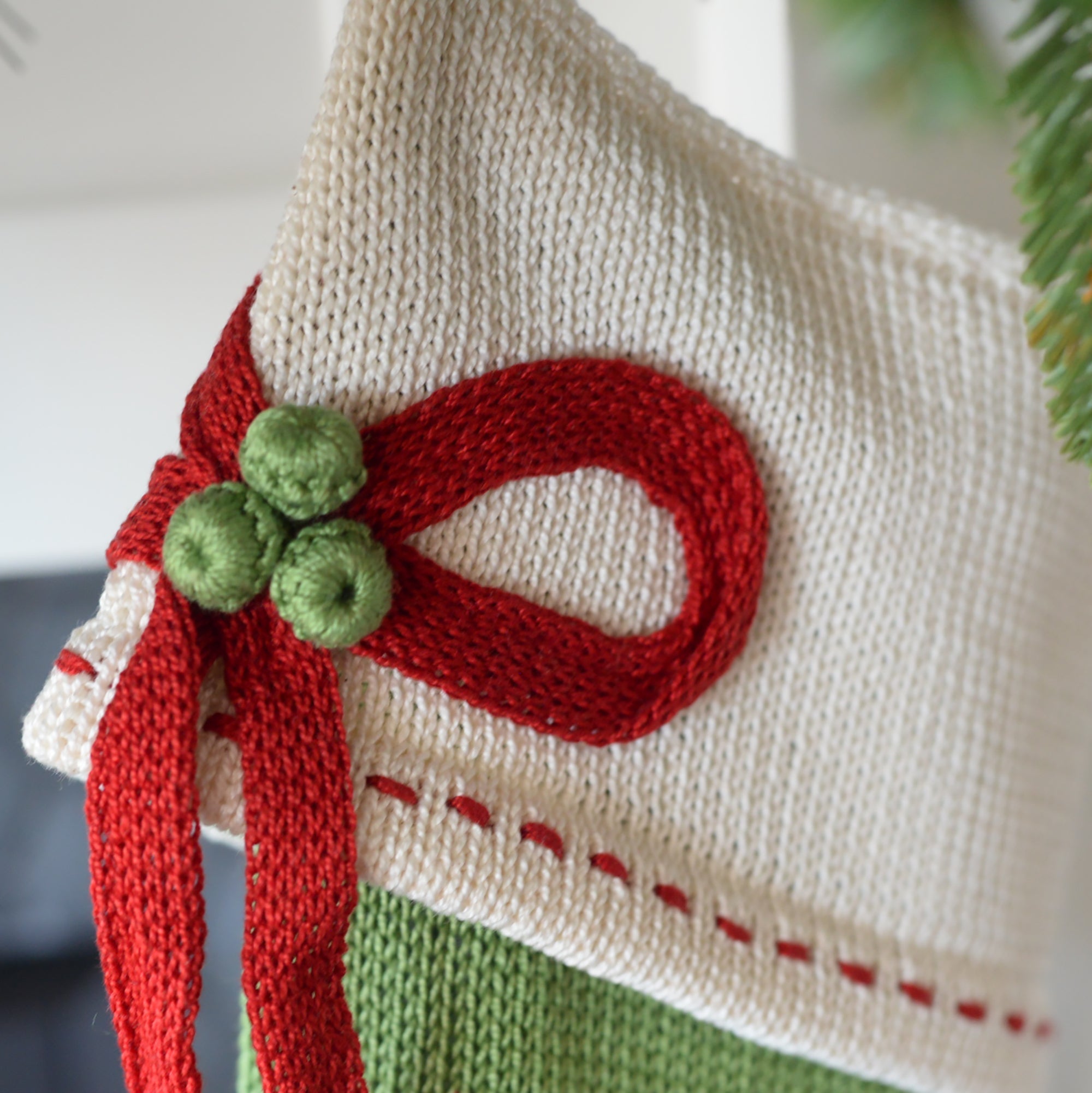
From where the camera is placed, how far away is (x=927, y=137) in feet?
2.23

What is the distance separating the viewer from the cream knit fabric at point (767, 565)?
374 millimetres

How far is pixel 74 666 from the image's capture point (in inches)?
14.6

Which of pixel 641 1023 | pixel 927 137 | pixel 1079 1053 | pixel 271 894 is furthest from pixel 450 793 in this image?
pixel 1079 1053

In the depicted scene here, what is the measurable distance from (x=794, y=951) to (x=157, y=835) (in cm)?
31

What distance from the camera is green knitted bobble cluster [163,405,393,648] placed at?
13.2 inches

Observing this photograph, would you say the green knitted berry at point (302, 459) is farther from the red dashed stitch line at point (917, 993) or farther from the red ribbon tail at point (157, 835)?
the red dashed stitch line at point (917, 993)

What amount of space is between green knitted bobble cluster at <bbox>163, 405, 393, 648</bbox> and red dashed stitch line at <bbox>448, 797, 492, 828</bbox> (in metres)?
0.08

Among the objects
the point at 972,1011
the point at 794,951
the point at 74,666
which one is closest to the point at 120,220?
the point at 74,666

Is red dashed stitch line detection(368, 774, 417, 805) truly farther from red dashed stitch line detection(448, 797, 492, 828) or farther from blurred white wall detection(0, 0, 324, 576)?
blurred white wall detection(0, 0, 324, 576)

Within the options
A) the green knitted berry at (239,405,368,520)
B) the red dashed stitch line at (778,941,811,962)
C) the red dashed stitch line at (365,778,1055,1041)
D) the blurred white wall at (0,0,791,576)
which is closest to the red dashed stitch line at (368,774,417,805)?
the red dashed stitch line at (365,778,1055,1041)

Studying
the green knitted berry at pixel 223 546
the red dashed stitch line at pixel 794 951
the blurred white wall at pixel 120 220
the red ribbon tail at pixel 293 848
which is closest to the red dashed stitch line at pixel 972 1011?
the red dashed stitch line at pixel 794 951

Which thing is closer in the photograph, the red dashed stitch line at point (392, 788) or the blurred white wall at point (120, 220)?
the red dashed stitch line at point (392, 788)

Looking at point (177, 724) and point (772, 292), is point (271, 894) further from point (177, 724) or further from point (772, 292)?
point (772, 292)

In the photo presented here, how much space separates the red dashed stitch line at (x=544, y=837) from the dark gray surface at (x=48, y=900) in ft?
1.34
